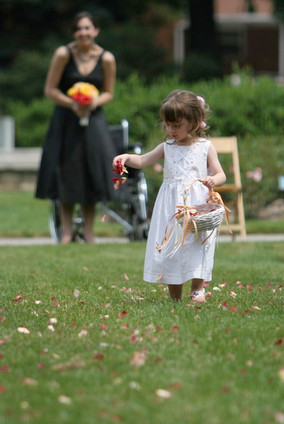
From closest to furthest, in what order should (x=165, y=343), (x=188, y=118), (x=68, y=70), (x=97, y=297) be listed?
(x=165, y=343) < (x=188, y=118) < (x=97, y=297) < (x=68, y=70)

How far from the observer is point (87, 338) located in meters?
4.18

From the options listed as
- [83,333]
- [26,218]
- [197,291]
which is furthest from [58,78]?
[83,333]

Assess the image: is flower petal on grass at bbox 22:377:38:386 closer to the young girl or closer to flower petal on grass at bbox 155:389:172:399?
flower petal on grass at bbox 155:389:172:399

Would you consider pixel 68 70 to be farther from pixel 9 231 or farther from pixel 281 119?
pixel 281 119

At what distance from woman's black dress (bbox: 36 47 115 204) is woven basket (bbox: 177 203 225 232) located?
3.97m

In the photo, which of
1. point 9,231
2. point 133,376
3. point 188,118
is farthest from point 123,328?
point 9,231

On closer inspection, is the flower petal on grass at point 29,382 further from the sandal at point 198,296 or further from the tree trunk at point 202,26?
the tree trunk at point 202,26

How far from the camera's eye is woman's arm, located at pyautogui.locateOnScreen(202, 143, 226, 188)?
5023mm

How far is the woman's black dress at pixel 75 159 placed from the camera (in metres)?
9.00

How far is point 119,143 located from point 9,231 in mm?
2330

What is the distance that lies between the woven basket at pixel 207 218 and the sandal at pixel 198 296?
43cm

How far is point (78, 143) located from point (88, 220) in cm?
80

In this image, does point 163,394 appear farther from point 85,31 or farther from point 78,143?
point 78,143

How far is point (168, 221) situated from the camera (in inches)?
206
